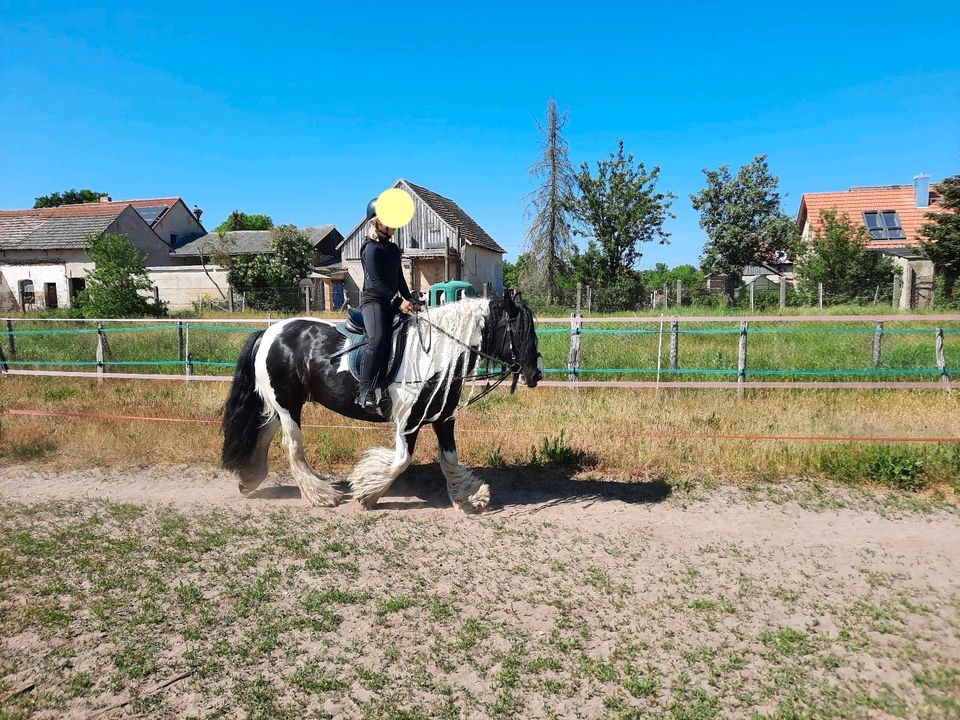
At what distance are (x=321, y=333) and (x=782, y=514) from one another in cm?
467

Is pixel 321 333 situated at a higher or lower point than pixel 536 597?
higher

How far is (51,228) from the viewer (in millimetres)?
34281

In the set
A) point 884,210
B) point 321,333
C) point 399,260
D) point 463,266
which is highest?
point 884,210

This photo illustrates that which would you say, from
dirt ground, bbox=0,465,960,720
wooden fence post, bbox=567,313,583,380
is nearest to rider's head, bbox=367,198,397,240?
dirt ground, bbox=0,465,960,720

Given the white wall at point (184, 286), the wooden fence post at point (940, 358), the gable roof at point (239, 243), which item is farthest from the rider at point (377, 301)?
the gable roof at point (239, 243)

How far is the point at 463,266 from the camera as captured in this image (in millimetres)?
30344

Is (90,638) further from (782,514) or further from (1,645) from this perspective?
(782,514)

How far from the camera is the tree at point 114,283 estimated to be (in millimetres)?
18688

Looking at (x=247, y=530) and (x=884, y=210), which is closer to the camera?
(x=247, y=530)

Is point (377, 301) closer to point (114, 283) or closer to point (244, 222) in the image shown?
point (114, 283)

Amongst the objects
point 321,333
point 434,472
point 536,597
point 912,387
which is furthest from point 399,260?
point 912,387

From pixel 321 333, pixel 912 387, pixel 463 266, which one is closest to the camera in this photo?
pixel 321 333

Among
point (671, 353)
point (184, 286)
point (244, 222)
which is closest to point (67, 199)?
point (244, 222)

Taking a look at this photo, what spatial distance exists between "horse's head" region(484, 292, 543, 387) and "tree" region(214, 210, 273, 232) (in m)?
61.1
